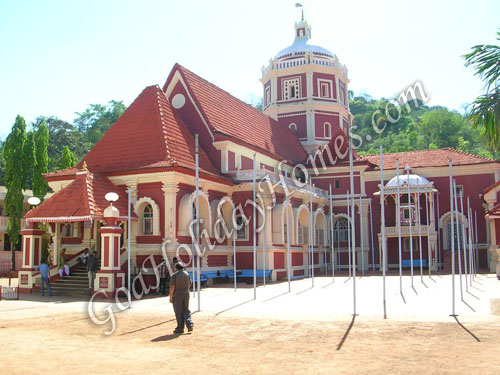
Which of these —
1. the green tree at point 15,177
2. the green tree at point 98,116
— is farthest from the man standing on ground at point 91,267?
the green tree at point 98,116

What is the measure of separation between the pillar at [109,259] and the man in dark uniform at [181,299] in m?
8.72

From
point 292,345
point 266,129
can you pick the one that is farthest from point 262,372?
point 266,129

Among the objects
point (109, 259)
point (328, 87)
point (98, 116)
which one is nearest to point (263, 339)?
point (109, 259)

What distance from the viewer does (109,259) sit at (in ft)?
70.4

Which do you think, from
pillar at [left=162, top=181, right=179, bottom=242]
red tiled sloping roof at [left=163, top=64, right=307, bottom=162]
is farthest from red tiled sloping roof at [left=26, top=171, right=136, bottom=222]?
red tiled sloping roof at [left=163, top=64, right=307, bottom=162]

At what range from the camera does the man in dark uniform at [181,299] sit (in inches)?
509

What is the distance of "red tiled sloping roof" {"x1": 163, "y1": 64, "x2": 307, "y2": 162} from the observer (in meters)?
31.5

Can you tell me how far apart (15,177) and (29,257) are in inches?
640

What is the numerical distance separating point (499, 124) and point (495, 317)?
4.99 m

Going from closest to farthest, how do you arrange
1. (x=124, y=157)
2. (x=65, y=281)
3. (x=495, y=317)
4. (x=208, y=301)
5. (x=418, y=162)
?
(x=495, y=317)
(x=208, y=301)
(x=65, y=281)
(x=124, y=157)
(x=418, y=162)

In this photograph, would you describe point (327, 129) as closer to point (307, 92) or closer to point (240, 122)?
point (307, 92)

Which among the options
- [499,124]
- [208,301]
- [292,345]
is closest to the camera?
[292,345]

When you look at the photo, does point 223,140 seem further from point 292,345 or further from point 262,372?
point 262,372

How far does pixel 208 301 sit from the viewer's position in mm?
19172
